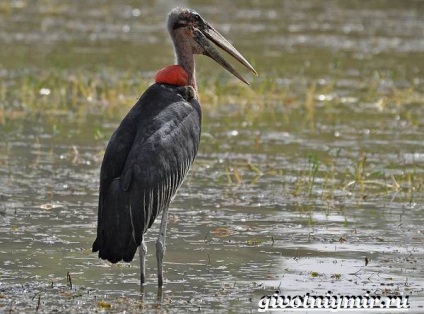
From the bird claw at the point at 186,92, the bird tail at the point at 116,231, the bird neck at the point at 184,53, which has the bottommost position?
Answer: the bird tail at the point at 116,231

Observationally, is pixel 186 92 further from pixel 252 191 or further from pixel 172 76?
pixel 252 191

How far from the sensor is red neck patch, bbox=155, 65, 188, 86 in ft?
24.7

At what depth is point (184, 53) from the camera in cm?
789

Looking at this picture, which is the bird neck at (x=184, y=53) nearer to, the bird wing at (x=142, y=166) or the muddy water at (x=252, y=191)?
the bird wing at (x=142, y=166)

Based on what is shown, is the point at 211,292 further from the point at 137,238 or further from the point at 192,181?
the point at 192,181

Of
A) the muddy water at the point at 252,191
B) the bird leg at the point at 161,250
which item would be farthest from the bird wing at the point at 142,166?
the muddy water at the point at 252,191

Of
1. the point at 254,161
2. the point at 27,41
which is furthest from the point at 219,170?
the point at 27,41

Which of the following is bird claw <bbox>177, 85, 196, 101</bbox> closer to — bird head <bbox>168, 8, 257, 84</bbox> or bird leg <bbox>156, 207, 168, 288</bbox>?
bird head <bbox>168, 8, 257, 84</bbox>

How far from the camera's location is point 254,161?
443 inches

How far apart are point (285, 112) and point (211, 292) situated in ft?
23.5

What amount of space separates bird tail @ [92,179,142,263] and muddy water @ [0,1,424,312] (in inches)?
10.5

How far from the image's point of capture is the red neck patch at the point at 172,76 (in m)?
7.52

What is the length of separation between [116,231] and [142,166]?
0.40 meters

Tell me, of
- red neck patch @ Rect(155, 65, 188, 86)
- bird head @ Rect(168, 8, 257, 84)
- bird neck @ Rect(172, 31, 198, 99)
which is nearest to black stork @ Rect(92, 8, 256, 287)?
red neck patch @ Rect(155, 65, 188, 86)
